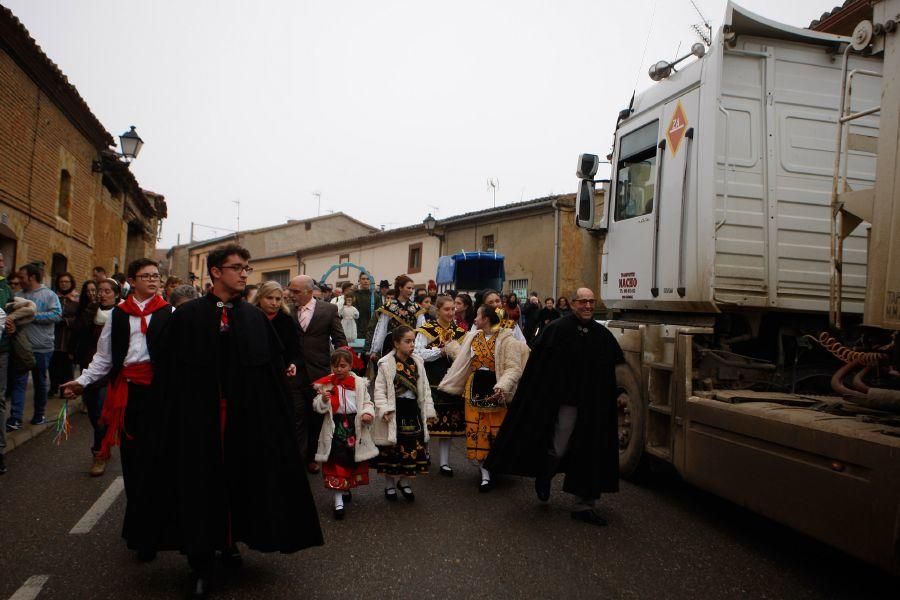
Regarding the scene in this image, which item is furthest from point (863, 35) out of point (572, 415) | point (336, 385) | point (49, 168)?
point (49, 168)

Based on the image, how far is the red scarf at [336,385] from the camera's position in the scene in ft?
17.2

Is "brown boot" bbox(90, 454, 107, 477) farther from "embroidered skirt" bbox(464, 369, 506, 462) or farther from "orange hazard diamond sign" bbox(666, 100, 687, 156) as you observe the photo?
"orange hazard diamond sign" bbox(666, 100, 687, 156)

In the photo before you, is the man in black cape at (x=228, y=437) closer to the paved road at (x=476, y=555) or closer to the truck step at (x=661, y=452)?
the paved road at (x=476, y=555)

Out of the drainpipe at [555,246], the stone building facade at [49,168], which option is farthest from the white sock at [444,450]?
the drainpipe at [555,246]

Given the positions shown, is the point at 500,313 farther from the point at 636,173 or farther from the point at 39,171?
the point at 39,171

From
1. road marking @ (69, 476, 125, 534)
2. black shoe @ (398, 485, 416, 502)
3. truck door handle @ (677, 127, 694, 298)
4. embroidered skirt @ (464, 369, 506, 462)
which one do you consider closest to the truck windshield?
truck door handle @ (677, 127, 694, 298)

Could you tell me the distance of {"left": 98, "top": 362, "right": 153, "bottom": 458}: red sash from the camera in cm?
453

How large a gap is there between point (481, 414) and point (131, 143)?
1170 centimetres

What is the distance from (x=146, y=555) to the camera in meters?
3.74

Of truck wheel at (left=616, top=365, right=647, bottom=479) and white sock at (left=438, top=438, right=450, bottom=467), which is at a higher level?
truck wheel at (left=616, top=365, right=647, bottom=479)

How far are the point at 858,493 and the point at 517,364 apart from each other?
316 centimetres

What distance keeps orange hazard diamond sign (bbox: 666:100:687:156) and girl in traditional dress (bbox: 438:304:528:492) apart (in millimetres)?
2132

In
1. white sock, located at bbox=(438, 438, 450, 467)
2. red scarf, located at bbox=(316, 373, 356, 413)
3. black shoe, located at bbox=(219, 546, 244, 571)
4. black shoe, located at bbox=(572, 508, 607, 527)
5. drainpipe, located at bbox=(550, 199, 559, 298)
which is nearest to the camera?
black shoe, located at bbox=(219, 546, 244, 571)

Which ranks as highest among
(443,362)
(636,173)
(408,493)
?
(636,173)
